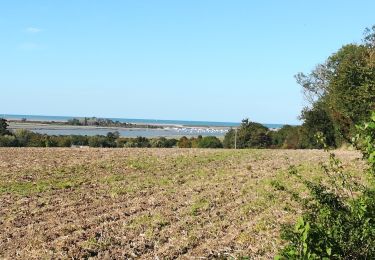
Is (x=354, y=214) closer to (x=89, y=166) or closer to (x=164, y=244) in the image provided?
(x=164, y=244)

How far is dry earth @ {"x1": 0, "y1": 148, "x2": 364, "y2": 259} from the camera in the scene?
7680 mm

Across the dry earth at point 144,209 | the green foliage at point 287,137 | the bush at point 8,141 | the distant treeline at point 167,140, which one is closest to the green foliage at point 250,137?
the distant treeline at point 167,140

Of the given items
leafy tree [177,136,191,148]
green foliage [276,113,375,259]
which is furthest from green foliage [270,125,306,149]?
green foliage [276,113,375,259]

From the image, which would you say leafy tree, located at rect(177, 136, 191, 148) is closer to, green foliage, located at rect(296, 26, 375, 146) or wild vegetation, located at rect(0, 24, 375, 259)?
green foliage, located at rect(296, 26, 375, 146)

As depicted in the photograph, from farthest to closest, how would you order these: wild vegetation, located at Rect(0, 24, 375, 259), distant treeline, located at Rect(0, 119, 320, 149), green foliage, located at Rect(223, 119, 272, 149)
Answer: green foliage, located at Rect(223, 119, 272, 149)
distant treeline, located at Rect(0, 119, 320, 149)
wild vegetation, located at Rect(0, 24, 375, 259)

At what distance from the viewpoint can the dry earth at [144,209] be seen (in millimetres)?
7680

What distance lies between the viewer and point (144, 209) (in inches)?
420

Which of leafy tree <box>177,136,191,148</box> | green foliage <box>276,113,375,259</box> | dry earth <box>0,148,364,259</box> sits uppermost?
green foliage <box>276,113,375,259</box>

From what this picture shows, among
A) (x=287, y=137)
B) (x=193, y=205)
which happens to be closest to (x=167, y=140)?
(x=287, y=137)

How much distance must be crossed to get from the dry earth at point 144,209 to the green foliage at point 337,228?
15.2 inches

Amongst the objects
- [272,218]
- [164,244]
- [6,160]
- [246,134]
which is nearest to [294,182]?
[272,218]

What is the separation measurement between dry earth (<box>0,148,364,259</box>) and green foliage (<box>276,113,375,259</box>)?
15.2 inches

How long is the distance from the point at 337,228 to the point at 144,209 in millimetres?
7180

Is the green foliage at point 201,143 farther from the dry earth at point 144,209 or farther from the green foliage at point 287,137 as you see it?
the dry earth at point 144,209
